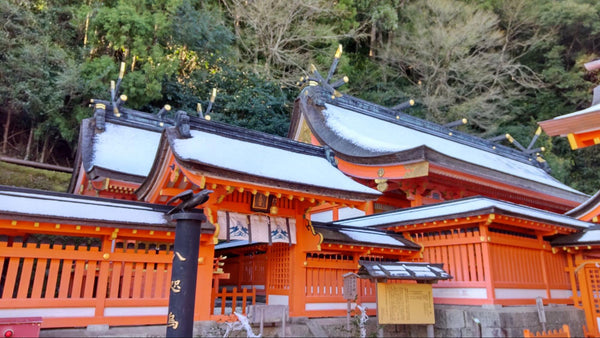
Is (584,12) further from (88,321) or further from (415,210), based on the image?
(88,321)

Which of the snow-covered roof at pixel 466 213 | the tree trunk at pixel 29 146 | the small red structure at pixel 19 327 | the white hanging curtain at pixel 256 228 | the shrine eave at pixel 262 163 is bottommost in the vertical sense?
the small red structure at pixel 19 327

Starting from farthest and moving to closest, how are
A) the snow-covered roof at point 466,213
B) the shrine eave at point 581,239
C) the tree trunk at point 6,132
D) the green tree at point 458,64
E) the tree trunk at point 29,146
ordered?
the green tree at point 458,64 → the tree trunk at point 29,146 → the tree trunk at point 6,132 → the shrine eave at point 581,239 → the snow-covered roof at point 466,213

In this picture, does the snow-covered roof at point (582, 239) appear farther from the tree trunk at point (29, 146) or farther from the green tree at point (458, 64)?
the tree trunk at point (29, 146)

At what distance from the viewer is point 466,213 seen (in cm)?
873

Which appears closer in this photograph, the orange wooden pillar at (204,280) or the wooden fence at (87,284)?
the wooden fence at (87,284)

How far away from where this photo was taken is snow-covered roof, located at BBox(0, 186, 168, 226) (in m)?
6.25

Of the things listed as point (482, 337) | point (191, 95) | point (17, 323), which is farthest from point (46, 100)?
point (482, 337)

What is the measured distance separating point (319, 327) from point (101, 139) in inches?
419

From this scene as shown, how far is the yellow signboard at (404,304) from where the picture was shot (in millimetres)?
7887

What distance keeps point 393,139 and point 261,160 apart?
7882mm

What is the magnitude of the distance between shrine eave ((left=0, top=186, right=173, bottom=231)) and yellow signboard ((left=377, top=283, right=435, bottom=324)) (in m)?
4.11

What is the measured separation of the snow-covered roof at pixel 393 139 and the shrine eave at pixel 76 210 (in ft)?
21.7

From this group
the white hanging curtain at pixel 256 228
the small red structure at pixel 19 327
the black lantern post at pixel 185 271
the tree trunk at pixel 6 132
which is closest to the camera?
the black lantern post at pixel 185 271

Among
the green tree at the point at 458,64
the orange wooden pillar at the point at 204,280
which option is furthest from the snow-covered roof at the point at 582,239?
the green tree at the point at 458,64
